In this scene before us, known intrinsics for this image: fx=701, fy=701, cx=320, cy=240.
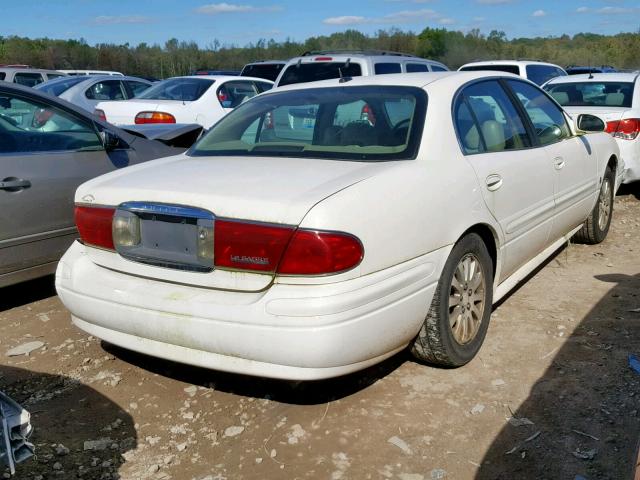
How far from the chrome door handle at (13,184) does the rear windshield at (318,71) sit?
4887 mm

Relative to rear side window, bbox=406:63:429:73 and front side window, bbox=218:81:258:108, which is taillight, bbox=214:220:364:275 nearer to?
rear side window, bbox=406:63:429:73

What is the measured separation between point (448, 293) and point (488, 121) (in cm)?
122

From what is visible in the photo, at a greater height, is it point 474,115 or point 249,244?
point 474,115

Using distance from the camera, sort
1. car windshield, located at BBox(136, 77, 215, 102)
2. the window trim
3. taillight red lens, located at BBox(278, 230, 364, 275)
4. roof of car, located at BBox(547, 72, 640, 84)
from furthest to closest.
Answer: car windshield, located at BBox(136, 77, 215, 102) → roof of car, located at BBox(547, 72, 640, 84) → the window trim → taillight red lens, located at BBox(278, 230, 364, 275)

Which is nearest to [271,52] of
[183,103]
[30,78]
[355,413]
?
[30,78]

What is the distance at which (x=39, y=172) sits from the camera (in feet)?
15.4

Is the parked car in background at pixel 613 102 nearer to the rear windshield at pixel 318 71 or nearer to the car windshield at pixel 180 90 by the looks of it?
the rear windshield at pixel 318 71

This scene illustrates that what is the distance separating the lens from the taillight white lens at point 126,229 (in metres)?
3.18

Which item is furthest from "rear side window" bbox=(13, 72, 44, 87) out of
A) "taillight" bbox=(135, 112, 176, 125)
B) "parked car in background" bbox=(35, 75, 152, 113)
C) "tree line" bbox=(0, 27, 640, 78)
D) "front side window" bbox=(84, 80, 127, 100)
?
"tree line" bbox=(0, 27, 640, 78)

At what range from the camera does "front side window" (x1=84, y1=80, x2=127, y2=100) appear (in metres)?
13.1

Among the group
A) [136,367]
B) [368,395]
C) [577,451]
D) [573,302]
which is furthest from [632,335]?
[136,367]

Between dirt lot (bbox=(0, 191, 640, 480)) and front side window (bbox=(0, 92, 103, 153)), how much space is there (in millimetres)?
1343

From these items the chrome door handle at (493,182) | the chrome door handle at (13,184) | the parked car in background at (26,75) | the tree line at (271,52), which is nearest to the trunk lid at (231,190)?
the chrome door handle at (493,182)

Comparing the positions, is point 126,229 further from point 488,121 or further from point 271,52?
point 271,52
